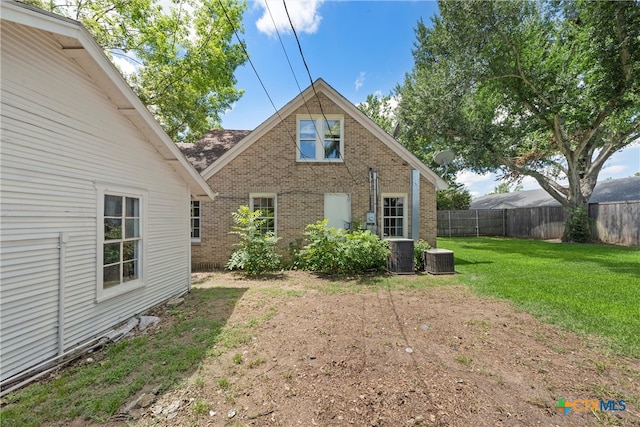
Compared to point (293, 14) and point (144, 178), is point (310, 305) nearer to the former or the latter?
point (144, 178)

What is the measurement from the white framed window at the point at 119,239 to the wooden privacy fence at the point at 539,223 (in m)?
18.3

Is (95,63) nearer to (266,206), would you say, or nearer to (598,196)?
(266,206)

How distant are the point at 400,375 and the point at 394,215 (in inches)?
286

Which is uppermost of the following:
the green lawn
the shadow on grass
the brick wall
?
the brick wall

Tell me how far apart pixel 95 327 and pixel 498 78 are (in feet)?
59.1

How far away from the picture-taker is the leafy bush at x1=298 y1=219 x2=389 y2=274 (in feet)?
25.3

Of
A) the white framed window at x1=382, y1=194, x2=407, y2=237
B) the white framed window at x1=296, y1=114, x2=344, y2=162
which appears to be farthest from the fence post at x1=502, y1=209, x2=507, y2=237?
the white framed window at x1=296, y1=114, x2=344, y2=162

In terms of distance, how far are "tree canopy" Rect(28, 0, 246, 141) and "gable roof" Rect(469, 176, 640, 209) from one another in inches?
938

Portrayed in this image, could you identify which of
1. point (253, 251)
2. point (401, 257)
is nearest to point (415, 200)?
point (401, 257)

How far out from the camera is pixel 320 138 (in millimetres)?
9391

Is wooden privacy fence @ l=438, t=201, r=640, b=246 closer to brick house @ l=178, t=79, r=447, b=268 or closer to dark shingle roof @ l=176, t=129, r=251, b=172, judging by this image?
brick house @ l=178, t=79, r=447, b=268

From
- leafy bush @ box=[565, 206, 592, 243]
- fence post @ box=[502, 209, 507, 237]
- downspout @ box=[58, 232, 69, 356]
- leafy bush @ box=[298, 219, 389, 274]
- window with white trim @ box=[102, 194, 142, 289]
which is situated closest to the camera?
downspout @ box=[58, 232, 69, 356]

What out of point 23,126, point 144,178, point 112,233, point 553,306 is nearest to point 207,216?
point 144,178

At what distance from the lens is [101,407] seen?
2410 millimetres
